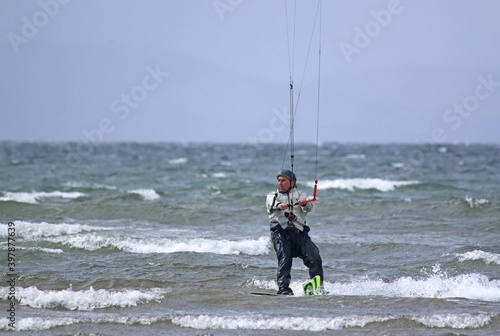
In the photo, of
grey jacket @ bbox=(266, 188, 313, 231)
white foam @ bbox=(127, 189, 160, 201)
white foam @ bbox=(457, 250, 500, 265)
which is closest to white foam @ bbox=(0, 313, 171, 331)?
grey jacket @ bbox=(266, 188, 313, 231)

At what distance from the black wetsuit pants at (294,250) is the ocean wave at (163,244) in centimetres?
378

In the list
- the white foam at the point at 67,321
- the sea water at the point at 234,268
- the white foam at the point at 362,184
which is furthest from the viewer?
the white foam at the point at 362,184

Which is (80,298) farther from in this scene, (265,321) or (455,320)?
(455,320)

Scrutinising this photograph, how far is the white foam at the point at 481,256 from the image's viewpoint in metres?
11.0

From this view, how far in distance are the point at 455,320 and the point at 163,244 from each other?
7168 millimetres

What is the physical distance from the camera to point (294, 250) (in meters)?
A: 8.62

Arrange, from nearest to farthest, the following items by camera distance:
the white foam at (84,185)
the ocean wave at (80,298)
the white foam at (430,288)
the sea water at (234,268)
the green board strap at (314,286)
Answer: the sea water at (234,268) < the ocean wave at (80,298) < the green board strap at (314,286) < the white foam at (430,288) < the white foam at (84,185)

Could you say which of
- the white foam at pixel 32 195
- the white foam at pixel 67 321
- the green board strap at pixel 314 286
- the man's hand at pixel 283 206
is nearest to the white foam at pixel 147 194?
the white foam at pixel 32 195

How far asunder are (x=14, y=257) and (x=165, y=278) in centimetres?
341

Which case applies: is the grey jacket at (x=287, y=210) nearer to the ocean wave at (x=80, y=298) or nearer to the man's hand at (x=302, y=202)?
the man's hand at (x=302, y=202)

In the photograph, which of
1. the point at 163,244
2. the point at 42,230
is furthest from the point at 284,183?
the point at 42,230

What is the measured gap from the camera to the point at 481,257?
36.4ft

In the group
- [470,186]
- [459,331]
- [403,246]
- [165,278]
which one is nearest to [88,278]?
[165,278]

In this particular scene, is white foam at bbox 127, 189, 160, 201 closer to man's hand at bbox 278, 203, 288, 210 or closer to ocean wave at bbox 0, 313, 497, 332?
man's hand at bbox 278, 203, 288, 210
